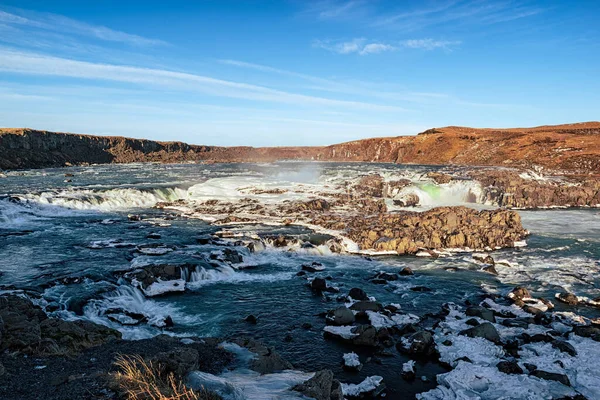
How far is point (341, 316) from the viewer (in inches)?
609

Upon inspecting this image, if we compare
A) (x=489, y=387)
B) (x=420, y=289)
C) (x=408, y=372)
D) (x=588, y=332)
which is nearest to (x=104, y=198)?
(x=420, y=289)

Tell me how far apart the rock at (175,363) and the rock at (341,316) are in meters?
7.68

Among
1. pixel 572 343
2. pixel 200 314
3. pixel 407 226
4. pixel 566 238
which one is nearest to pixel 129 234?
pixel 200 314

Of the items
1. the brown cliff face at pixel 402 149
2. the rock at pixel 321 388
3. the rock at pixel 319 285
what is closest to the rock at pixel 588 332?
the rock at pixel 319 285

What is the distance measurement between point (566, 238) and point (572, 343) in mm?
19336

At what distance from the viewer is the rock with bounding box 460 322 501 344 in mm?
13962

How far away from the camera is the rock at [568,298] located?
1742 cm

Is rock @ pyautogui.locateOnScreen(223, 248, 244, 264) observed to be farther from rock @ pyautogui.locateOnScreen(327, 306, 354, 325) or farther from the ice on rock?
the ice on rock

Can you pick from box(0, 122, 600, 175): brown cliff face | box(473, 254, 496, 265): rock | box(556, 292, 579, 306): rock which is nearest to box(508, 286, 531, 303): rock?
box(556, 292, 579, 306): rock

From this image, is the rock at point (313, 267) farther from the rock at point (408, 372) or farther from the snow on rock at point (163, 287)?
the rock at point (408, 372)

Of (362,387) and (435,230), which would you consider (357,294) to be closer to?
(362,387)

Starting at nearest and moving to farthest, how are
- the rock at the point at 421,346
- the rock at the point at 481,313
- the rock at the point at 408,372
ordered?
the rock at the point at 408,372, the rock at the point at 421,346, the rock at the point at 481,313

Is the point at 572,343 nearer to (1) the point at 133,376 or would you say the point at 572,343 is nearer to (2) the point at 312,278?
(2) the point at 312,278

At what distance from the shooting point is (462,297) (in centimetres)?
1839
